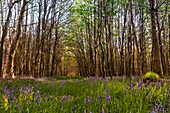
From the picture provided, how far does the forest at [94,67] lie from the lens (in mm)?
3465

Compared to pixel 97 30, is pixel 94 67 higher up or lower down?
lower down

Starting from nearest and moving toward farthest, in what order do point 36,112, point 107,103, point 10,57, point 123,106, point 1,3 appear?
point 36,112
point 123,106
point 107,103
point 10,57
point 1,3

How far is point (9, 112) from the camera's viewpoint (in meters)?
2.88

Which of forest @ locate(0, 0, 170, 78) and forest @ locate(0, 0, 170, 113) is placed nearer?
forest @ locate(0, 0, 170, 113)

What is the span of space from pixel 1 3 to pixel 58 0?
750 centimetres

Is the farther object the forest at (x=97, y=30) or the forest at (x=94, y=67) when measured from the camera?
the forest at (x=97, y=30)

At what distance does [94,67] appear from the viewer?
85.1 feet

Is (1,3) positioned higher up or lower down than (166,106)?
higher up

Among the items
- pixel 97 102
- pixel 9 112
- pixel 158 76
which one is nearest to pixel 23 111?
pixel 9 112

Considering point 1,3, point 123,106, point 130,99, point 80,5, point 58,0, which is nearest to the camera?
point 123,106

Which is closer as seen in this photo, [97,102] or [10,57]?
[97,102]

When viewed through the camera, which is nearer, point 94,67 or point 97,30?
point 97,30

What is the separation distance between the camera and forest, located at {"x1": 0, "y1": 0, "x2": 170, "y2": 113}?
3465 mm

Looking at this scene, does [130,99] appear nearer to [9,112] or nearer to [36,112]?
[36,112]
